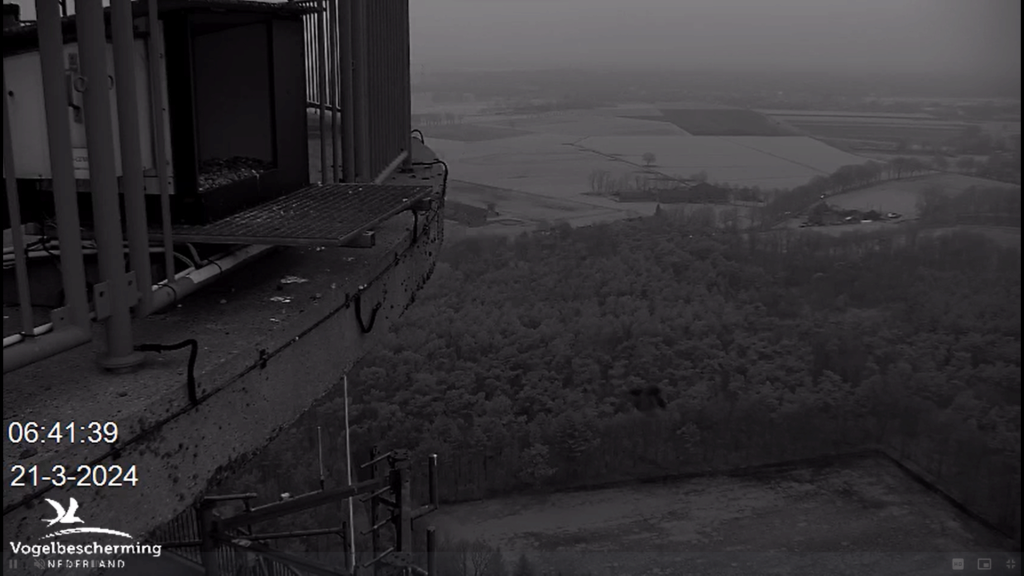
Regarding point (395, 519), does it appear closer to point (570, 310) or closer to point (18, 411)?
point (18, 411)

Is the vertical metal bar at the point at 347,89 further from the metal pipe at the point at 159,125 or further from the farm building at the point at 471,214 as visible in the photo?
the farm building at the point at 471,214

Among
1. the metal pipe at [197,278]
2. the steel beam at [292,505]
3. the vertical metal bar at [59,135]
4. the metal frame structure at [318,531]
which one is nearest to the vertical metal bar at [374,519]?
the metal frame structure at [318,531]

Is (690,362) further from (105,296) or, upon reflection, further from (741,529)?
(105,296)

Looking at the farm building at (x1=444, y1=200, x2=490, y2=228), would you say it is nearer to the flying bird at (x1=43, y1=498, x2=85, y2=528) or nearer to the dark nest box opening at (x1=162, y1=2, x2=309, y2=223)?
the dark nest box opening at (x1=162, y1=2, x2=309, y2=223)

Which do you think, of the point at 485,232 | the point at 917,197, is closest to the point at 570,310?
the point at 485,232

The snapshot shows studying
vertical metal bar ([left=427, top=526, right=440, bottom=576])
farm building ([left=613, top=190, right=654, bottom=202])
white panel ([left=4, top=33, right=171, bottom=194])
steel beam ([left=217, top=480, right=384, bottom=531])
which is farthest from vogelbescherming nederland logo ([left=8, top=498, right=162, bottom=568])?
farm building ([left=613, top=190, right=654, bottom=202])

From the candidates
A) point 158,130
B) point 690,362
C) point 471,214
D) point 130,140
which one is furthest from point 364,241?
point 690,362
